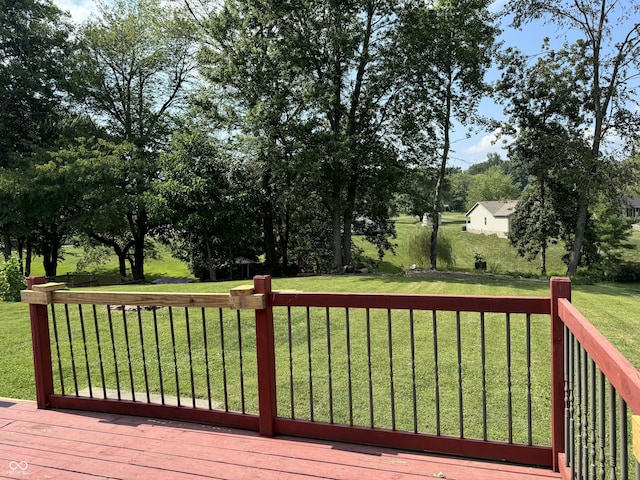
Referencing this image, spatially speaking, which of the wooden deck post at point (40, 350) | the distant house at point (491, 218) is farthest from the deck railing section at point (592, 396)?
the distant house at point (491, 218)

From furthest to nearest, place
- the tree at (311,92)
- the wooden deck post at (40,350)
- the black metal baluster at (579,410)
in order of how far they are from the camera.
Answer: the tree at (311,92) → the wooden deck post at (40,350) → the black metal baluster at (579,410)

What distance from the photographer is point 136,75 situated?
64.2ft

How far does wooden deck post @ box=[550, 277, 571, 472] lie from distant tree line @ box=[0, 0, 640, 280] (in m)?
12.2

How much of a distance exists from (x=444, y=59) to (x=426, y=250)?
7.71m

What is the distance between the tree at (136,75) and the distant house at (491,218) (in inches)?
1106

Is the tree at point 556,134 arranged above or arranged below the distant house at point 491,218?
above

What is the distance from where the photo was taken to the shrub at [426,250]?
1889 centimetres

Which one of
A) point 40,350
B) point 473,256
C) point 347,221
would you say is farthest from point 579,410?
point 473,256

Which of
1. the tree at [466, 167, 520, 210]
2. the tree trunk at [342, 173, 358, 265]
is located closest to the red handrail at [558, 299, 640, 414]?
the tree trunk at [342, 173, 358, 265]

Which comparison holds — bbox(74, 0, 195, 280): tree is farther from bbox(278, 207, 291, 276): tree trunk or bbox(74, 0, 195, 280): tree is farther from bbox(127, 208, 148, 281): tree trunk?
bbox(278, 207, 291, 276): tree trunk

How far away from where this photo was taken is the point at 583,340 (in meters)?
1.65

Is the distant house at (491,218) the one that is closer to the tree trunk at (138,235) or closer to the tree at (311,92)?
the tree at (311,92)

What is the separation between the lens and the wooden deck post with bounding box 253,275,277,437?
2.79m

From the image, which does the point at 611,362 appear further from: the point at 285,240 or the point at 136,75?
the point at 136,75
